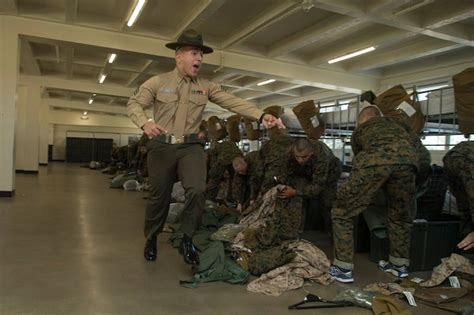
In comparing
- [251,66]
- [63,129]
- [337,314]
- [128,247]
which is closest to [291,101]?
[251,66]

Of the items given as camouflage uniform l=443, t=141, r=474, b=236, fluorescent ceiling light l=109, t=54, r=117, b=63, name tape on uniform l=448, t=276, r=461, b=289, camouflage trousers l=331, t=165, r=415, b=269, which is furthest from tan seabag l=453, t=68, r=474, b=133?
fluorescent ceiling light l=109, t=54, r=117, b=63

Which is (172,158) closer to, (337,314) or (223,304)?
(223,304)

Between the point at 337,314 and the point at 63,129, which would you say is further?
the point at 63,129

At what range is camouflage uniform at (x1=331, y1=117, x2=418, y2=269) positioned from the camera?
3.09m

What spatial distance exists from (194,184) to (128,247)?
1260 mm

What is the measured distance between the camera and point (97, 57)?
1087 centimetres

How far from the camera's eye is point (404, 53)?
346 inches

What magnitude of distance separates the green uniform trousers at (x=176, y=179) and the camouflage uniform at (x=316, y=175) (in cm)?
111

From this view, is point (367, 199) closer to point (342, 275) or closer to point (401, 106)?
point (342, 275)

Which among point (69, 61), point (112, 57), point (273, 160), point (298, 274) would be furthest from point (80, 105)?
point (298, 274)

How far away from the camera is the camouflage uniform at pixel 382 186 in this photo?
309 cm

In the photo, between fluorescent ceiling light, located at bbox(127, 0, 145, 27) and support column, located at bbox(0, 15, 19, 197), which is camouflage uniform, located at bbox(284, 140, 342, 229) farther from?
support column, located at bbox(0, 15, 19, 197)

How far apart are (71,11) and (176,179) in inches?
205

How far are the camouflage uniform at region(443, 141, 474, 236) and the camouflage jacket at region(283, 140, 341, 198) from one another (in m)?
1.04
